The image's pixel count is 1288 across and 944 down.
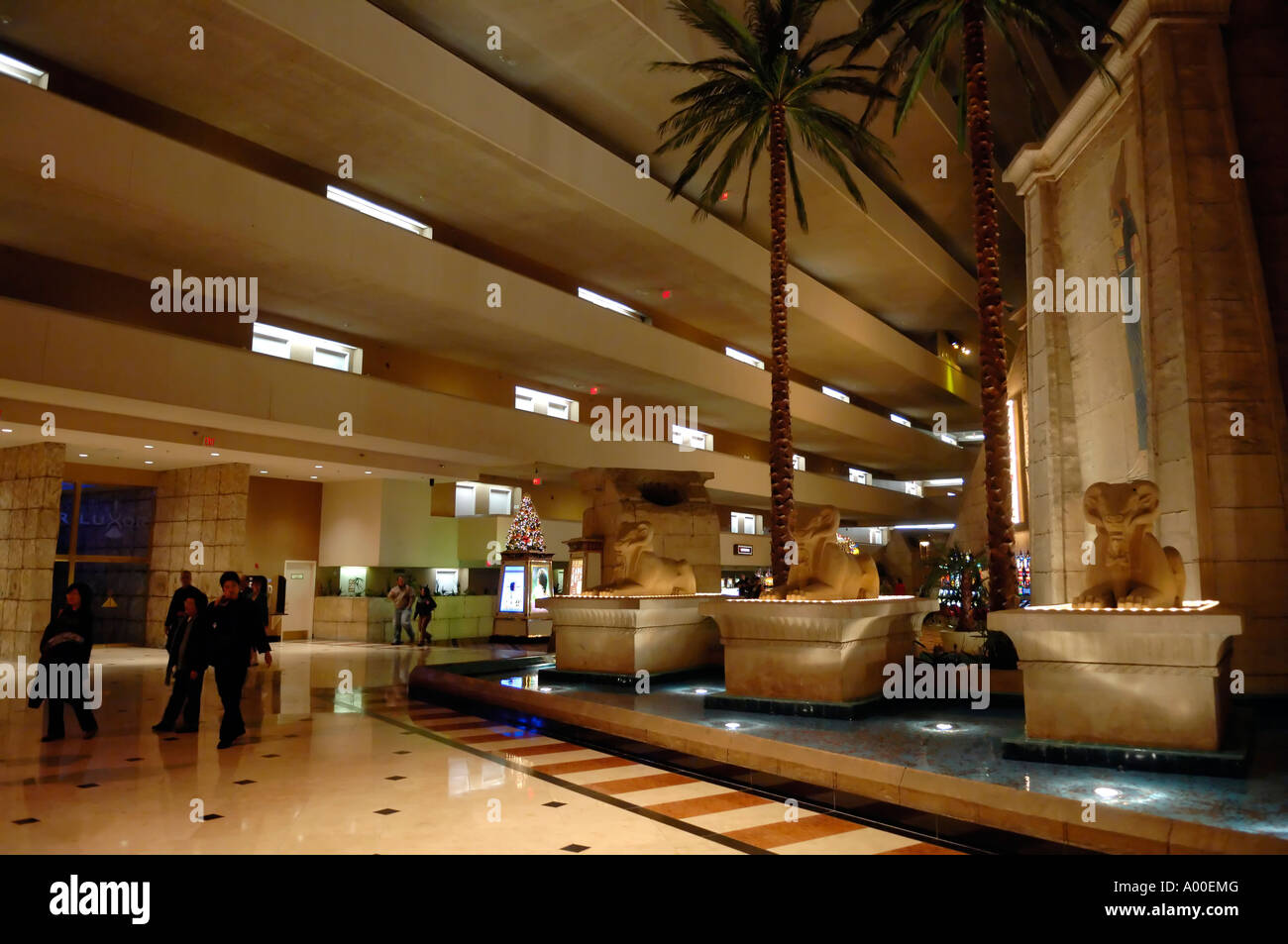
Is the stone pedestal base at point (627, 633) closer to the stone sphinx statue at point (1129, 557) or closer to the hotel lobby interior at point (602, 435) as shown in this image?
the hotel lobby interior at point (602, 435)

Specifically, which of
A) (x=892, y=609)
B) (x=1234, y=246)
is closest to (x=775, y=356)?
(x=892, y=609)

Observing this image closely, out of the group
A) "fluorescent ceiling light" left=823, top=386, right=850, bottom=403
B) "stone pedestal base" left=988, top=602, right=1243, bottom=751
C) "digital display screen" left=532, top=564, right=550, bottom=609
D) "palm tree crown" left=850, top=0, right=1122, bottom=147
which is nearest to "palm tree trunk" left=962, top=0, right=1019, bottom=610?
"palm tree crown" left=850, top=0, right=1122, bottom=147

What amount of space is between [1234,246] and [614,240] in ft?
39.2

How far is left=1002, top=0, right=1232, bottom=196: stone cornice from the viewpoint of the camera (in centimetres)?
955

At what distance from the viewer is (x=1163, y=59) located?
9.59 m

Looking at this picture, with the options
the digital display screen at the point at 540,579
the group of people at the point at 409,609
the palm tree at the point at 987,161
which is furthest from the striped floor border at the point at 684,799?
the group of people at the point at 409,609

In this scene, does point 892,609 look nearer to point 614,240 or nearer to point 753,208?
point 614,240

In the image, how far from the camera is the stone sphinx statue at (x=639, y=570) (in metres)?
10.1

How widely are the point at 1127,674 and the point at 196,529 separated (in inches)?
716

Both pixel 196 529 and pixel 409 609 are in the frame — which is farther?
pixel 409 609

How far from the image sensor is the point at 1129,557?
571 centimetres

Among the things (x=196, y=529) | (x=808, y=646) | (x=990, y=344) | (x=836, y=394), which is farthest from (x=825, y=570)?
(x=836, y=394)

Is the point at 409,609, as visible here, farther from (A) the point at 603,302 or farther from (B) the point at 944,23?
(B) the point at 944,23

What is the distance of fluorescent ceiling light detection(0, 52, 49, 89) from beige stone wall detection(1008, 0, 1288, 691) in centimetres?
1524
